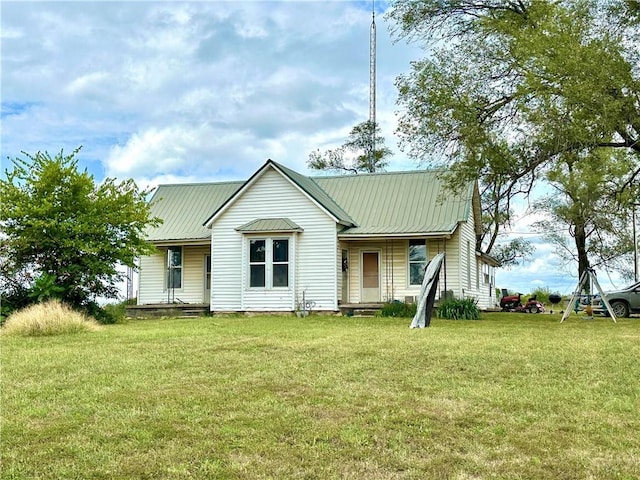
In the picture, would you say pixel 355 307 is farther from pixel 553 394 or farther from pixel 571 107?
pixel 553 394

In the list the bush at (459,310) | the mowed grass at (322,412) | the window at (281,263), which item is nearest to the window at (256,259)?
the window at (281,263)

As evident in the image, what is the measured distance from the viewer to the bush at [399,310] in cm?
1982

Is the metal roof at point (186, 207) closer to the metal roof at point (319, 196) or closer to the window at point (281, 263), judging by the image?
the window at point (281, 263)

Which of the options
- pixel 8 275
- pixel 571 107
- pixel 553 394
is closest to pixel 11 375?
pixel 553 394

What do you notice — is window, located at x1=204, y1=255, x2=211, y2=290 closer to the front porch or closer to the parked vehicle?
the front porch

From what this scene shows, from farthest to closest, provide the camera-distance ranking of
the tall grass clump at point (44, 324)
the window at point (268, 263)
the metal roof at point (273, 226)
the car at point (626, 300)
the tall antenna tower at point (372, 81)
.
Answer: the tall antenna tower at point (372, 81)
the car at point (626, 300)
the window at point (268, 263)
the metal roof at point (273, 226)
the tall grass clump at point (44, 324)

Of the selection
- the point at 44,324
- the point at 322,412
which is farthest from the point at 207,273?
the point at 322,412

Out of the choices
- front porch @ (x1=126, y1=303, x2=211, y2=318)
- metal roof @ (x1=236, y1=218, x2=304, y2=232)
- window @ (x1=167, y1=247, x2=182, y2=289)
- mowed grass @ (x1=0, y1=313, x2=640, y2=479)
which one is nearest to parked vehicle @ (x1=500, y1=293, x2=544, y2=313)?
metal roof @ (x1=236, y1=218, x2=304, y2=232)

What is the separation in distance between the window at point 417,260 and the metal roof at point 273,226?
4073 mm

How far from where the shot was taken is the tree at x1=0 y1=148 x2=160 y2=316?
18203 mm

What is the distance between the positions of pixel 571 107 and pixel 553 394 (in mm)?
10707

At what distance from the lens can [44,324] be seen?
13938mm

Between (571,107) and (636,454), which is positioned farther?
(571,107)

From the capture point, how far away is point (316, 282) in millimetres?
21891
